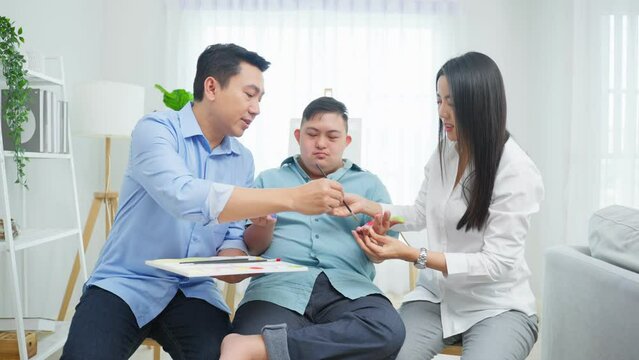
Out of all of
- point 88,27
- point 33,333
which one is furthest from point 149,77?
point 33,333

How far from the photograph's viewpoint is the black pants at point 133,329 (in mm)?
1332

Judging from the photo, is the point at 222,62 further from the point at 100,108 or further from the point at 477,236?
the point at 100,108

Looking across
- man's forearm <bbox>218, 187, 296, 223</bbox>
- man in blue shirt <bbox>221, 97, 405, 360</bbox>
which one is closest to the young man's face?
man in blue shirt <bbox>221, 97, 405, 360</bbox>

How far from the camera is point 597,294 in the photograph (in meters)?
1.44

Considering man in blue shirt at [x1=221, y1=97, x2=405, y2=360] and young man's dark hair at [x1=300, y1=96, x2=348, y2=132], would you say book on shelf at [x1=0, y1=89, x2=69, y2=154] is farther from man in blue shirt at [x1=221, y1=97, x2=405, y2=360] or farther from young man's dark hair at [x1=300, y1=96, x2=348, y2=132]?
young man's dark hair at [x1=300, y1=96, x2=348, y2=132]

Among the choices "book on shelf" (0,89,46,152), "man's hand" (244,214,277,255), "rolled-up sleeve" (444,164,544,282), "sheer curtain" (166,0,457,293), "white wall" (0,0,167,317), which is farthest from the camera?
"sheer curtain" (166,0,457,293)

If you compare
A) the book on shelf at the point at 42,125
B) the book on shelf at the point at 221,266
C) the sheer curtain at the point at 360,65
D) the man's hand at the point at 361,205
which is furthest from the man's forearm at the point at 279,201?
the sheer curtain at the point at 360,65

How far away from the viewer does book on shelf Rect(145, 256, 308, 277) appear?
49.2 inches

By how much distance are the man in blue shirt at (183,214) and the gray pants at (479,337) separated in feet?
1.44

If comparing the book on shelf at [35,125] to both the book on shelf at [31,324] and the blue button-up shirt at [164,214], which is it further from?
the blue button-up shirt at [164,214]

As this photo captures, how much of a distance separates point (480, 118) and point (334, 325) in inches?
27.5

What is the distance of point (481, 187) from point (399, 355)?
0.51 metres

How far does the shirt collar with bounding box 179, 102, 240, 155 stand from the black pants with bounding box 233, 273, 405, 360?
19.1 inches

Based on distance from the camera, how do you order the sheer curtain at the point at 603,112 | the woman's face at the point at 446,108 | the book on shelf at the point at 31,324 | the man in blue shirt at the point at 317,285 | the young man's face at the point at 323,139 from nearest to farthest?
the man in blue shirt at the point at 317,285 < the woman's face at the point at 446,108 < the young man's face at the point at 323,139 < the book on shelf at the point at 31,324 < the sheer curtain at the point at 603,112
